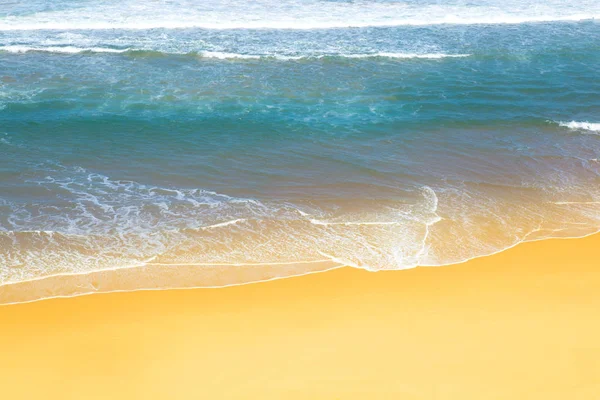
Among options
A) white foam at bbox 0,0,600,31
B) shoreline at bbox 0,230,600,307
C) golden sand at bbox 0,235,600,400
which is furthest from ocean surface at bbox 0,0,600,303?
golden sand at bbox 0,235,600,400

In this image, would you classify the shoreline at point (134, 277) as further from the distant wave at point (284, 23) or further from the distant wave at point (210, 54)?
the distant wave at point (284, 23)

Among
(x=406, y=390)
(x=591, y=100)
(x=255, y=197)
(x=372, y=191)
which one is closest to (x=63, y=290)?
(x=255, y=197)

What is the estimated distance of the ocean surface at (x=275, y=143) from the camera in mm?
11062

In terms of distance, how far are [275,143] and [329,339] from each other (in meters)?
7.03

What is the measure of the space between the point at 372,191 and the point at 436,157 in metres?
2.38

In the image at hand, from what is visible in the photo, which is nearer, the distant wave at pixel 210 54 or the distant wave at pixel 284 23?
the distant wave at pixel 210 54

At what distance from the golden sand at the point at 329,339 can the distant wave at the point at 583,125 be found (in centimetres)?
676

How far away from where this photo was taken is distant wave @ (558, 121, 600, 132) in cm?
1625

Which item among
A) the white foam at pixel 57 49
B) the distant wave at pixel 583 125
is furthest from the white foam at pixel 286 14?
the distant wave at pixel 583 125

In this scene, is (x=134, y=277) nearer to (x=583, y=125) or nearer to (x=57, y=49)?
(x=583, y=125)

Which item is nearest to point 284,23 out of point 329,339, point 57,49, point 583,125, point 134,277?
point 57,49

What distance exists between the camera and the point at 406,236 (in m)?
11.5

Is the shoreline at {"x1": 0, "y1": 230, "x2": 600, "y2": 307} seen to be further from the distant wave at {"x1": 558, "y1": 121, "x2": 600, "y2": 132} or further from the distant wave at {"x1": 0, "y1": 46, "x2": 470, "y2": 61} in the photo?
the distant wave at {"x1": 0, "y1": 46, "x2": 470, "y2": 61}

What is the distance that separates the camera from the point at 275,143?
49.8 ft
